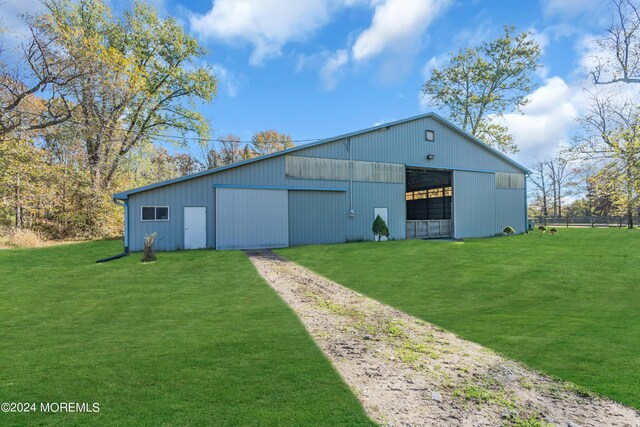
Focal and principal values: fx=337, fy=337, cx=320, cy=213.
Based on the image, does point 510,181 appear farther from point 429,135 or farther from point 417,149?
point 417,149

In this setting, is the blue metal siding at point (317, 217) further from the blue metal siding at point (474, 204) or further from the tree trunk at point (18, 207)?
the tree trunk at point (18, 207)

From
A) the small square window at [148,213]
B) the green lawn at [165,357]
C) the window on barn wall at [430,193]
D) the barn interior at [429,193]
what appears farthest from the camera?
the window on barn wall at [430,193]

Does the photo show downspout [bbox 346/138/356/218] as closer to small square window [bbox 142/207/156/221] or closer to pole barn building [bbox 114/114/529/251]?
pole barn building [bbox 114/114/529/251]

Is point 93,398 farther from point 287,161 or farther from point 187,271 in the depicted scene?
point 287,161

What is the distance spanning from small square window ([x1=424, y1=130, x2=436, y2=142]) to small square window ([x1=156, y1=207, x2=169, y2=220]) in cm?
1602

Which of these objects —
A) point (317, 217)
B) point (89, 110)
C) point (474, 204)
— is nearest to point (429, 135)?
point (474, 204)

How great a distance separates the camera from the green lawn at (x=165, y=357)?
3.10 m

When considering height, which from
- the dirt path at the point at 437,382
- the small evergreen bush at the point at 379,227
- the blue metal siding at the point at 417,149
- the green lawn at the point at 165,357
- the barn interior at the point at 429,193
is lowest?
the dirt path at the point at 437,382

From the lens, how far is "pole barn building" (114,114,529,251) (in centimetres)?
1588

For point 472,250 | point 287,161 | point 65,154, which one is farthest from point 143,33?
point 472,250

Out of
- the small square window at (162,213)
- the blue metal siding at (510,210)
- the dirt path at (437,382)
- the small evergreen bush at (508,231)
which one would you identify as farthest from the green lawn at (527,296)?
the blue metal siding at (510,210)

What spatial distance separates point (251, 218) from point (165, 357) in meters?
12.7

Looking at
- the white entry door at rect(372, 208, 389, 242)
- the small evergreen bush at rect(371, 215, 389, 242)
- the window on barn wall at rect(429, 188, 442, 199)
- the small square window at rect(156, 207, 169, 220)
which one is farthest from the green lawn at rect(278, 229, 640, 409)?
the window on barn wall at rect(429, 188, 442, 199)

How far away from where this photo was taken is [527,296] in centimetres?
820
